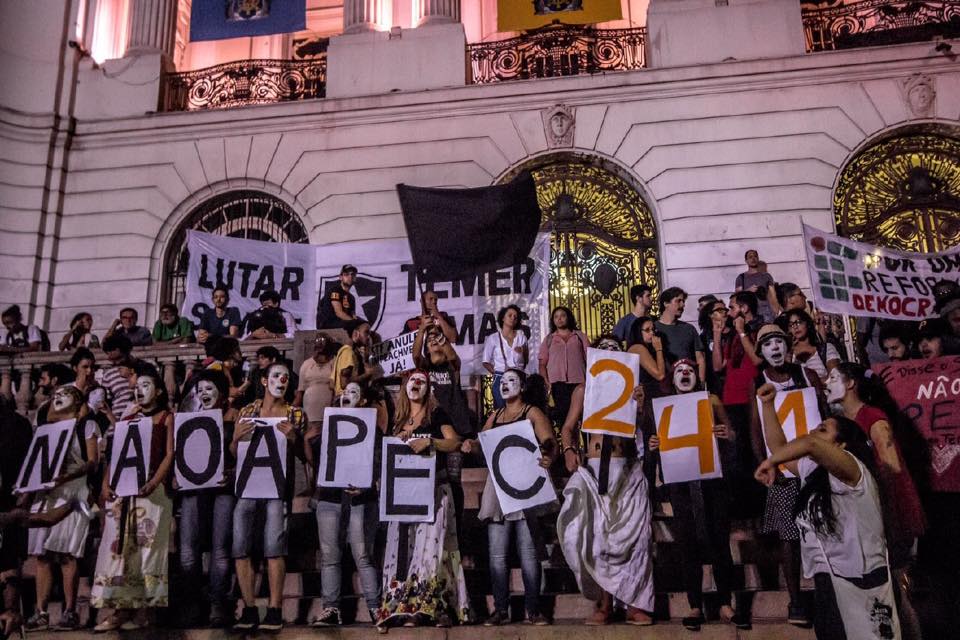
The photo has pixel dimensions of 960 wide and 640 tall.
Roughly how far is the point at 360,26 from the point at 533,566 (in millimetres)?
11579

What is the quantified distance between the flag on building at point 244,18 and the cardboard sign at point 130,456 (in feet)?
31.9

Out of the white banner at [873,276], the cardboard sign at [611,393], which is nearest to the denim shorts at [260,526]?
the cardboard sign at [611,393]

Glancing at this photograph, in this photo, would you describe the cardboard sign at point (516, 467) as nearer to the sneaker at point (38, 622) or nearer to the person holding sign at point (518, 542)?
the person holding sign at point (518, 542)

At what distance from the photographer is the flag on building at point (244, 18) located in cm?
1454

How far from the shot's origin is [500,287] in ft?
38.4

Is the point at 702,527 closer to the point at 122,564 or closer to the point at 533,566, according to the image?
the point at 533,566

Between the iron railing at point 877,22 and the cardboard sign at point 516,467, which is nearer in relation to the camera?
the cardboard sign at point 516,467

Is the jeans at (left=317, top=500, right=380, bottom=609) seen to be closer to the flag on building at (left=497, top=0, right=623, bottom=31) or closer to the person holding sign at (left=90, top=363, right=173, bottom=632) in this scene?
the person holding sign at (left=90, top=363, right=173, bottom=632)

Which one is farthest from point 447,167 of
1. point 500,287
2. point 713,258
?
point 713,258

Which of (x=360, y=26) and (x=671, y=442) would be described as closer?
(x=671, y=442)

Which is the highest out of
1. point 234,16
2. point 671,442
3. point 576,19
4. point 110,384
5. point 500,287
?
point 234,16

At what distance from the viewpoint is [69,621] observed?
6469mm

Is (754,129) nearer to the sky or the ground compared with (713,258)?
nearer to the sky

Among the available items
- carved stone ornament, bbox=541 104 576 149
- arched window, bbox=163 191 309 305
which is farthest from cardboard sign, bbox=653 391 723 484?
arched window, bbox=163 191 309 305
